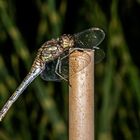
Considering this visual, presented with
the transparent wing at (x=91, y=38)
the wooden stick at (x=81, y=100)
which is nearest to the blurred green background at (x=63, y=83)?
the transparent wing at (x=91, y=38)

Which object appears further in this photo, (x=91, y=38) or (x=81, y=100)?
(x=91, y=38)

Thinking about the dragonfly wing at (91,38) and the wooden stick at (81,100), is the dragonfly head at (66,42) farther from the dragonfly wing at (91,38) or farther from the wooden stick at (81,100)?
the wooden stick at (81,100)

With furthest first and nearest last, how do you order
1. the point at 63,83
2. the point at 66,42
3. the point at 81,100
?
the point at 63,83 < the point at 66,42 < the point at 81,100

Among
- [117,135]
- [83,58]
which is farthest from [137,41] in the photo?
[83,58]

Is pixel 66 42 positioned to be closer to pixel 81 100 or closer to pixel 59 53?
pixel 59 53

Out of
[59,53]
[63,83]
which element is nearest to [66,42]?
[59,53]

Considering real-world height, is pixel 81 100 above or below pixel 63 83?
above

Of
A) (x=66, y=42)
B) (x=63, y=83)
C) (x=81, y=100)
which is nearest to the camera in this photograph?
(x=81, y=100)
